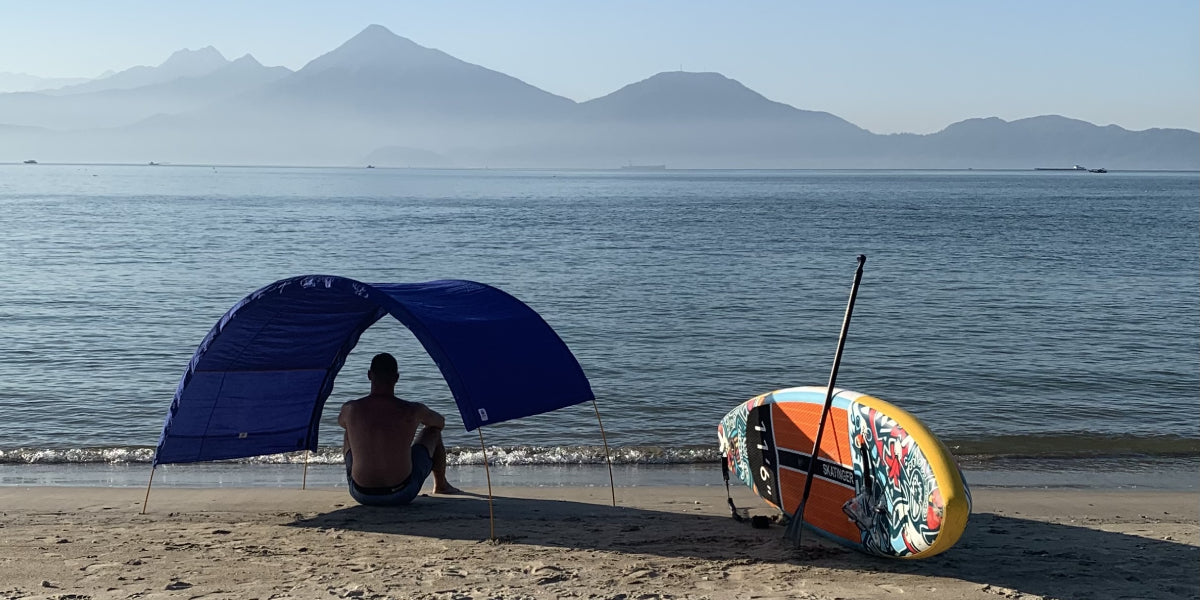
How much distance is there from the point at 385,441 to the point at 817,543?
3440mm

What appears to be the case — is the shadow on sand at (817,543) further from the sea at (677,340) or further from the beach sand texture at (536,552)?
the sea at (677,340)

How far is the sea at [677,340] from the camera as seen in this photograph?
12.4m

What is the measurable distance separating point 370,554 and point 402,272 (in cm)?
3020

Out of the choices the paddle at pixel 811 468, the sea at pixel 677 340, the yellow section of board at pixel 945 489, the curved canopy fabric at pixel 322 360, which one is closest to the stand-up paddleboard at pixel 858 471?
the yellow section of board at pixel 945 489

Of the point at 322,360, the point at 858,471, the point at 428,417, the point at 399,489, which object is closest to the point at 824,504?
the point at 858,471

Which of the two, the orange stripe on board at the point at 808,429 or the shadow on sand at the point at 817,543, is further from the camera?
the orange stripe on board at the point at 808,429

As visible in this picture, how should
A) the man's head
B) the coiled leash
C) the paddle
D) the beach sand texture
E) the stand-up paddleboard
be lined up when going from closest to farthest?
the beach sand texture, the stand-up paddleboard, the paddle, the coiled leash, the man's head

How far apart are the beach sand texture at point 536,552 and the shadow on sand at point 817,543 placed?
2 centimetres

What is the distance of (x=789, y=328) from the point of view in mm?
23031

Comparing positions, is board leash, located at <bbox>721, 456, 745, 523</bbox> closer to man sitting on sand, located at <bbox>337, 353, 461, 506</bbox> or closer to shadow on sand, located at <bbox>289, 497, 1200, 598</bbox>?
shadow on sand, located at <bbox>289, 497, 1200, 598</bbox>

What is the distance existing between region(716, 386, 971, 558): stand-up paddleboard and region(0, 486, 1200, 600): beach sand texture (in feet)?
Answer: 0.74

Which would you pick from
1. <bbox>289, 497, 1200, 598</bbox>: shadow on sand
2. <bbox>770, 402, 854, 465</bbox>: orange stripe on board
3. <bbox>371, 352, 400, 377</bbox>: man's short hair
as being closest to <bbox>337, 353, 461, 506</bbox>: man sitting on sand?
<bbox>371, 352, 400, 377</bbox>: man's short hair

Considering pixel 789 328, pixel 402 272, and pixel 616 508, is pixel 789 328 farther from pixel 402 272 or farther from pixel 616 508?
pixel 402 272

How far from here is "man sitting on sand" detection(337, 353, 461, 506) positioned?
29.5 ft
